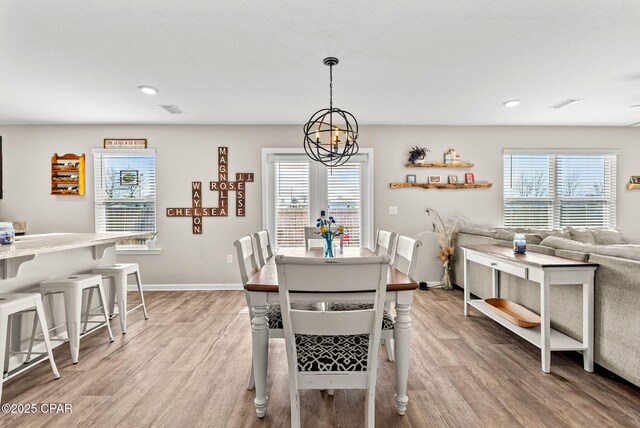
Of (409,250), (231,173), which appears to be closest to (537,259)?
(409,250)

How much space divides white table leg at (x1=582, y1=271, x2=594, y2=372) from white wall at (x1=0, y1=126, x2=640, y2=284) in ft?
8.49

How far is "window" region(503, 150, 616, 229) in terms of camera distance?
4926 mm

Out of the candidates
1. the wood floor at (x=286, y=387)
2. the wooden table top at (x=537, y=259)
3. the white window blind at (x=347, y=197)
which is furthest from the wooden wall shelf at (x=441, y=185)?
the wood floor at (x=286, y=387)

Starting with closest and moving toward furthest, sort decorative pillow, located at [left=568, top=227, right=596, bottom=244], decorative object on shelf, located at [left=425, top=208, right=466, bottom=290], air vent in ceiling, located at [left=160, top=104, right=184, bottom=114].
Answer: air vent in ceiling, located at [left=160, top=104, right=184, bottom=114] → decorative pillow, located at [left=568, top=227, right=596, bottom=244] → decorative object on shelf, located at [left=425, top=208, right=466, bottom=290]

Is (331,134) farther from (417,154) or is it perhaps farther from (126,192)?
(126,192)

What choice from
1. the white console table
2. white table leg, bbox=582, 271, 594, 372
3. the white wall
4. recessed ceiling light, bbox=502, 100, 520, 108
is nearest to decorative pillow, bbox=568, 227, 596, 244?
the white wall

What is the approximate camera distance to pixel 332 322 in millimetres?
1483

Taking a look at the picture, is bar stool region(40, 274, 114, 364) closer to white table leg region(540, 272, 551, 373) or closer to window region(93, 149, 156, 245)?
window region(93, 149, 156, 245)

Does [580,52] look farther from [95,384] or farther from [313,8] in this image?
[95,384]

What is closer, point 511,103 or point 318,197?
point 511,103

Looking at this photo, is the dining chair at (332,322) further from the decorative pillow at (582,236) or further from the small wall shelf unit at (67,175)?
the small wall shelf unit at (67,175)

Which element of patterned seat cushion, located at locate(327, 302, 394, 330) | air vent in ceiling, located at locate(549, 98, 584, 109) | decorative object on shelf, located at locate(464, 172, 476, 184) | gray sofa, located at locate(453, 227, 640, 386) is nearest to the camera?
patterned seat cushion, located at locate(327, 302, 394, 330)

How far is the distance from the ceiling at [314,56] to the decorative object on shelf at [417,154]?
689 mm

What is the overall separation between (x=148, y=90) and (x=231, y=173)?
5.48 ft
